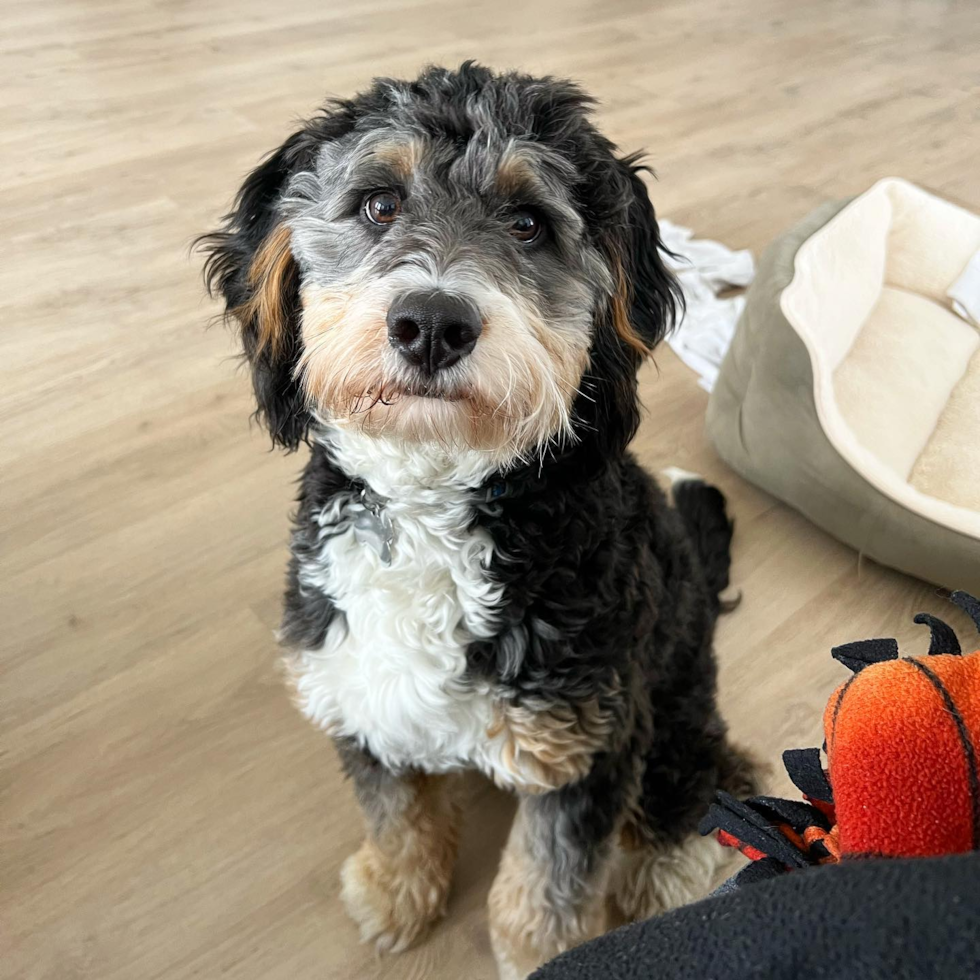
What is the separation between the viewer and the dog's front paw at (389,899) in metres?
1.38

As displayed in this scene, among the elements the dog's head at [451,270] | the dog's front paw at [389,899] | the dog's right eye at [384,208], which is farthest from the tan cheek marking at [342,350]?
the dog's front paw at [389,899]

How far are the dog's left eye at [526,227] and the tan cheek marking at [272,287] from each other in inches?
10.4

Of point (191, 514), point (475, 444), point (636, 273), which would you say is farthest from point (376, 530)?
point (191, 514)

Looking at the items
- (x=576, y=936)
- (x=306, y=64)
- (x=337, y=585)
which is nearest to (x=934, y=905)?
(x=337, y=585)

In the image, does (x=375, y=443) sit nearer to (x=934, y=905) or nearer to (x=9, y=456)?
(x=934, y=905)

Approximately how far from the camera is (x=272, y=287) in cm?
109

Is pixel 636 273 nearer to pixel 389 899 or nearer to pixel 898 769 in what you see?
pixel 898 769

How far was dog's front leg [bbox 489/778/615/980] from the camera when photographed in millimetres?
1218

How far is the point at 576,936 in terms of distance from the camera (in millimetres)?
1302

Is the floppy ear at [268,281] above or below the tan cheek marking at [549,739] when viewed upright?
above

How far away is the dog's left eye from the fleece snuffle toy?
2.04 ft

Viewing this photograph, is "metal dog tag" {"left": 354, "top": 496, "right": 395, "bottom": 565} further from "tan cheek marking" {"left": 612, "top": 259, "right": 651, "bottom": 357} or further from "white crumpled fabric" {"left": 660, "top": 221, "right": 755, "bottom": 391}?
"white crumpled fabric" {"left": 660, "top": 221, "right": 755, "bottom": 391}

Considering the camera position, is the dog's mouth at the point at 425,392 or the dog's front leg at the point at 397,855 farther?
the dog's front leg at the point at 397,855

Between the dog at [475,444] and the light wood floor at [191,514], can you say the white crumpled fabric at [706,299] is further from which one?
the dog at [475,444]
